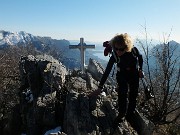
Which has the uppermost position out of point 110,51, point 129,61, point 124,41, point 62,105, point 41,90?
point 124,41

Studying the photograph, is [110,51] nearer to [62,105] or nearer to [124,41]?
[124,41]

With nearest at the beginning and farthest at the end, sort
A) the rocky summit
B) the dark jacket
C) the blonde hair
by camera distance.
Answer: the blonde hair → the dark jacket → the rocky summit

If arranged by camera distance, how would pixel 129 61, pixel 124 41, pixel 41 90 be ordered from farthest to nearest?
1. pixel 41 90
2. pixel 129 61
3. pixel 124 41

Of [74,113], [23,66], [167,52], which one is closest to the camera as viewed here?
[74,113]

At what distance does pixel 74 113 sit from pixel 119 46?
2.25m

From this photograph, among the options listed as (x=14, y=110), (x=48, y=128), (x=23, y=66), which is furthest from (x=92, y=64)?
(x=48, y=128)

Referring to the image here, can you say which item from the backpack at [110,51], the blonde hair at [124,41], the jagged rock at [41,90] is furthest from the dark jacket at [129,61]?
the jagged rock at [41,90]

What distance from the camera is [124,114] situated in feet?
27.5

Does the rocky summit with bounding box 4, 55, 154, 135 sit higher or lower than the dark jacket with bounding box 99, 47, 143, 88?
lower

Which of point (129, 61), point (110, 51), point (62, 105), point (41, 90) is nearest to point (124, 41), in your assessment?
point (129, 61)

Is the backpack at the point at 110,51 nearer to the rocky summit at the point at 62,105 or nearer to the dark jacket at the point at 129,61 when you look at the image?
the dark jacket at the point at 129,61

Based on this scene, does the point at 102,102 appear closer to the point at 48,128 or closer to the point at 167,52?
the point at 48,128

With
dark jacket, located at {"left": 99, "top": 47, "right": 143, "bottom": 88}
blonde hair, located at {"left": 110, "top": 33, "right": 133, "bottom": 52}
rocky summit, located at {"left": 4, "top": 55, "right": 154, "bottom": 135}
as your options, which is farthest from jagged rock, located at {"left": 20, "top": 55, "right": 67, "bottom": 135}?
blonde hair, located at {"left": 110, "top": 33, "right": 133, "bottom": 52}

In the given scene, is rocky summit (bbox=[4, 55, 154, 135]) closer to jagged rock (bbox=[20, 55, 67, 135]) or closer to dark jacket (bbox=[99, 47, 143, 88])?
jagged rock (bbox=[20, 55, 67, 135])
